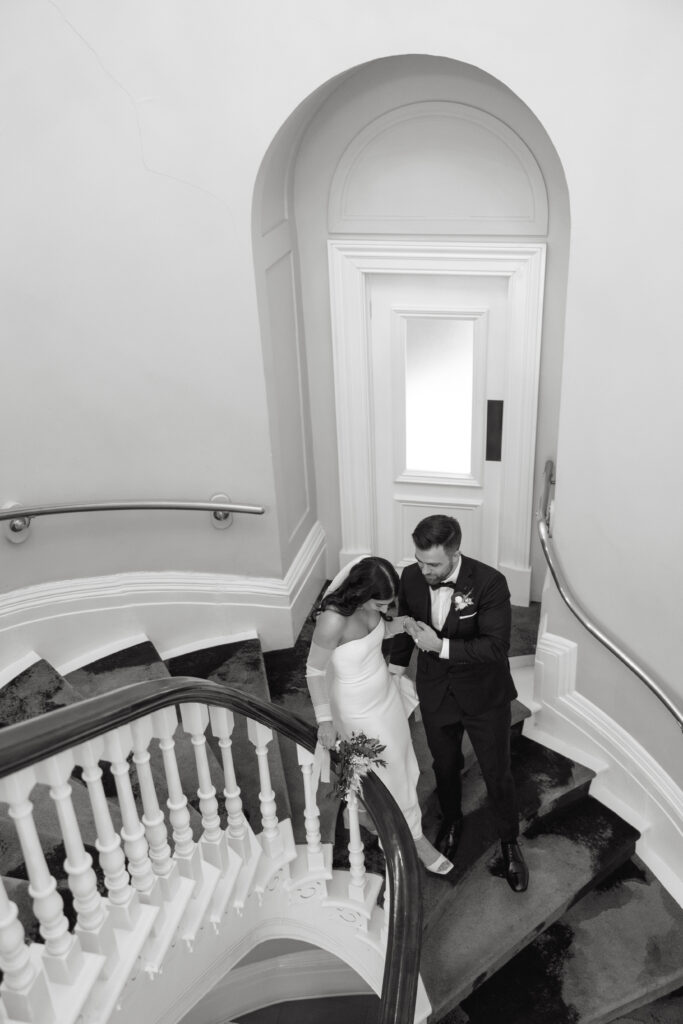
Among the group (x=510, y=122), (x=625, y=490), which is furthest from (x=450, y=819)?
(x=510, y=122)

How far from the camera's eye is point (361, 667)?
3584mm

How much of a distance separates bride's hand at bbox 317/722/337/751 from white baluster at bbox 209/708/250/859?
390 mm

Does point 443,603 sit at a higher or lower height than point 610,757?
higher

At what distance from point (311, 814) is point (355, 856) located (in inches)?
10.1

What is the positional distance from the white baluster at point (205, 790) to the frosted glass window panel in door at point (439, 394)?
2829 mm

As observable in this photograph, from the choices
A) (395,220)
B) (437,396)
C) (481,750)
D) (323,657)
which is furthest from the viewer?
(437,396)

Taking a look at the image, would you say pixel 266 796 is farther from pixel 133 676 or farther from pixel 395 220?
pixel 395 220

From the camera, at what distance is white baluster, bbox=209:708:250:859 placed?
2867 mm

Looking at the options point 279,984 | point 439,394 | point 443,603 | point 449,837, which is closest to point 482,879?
point 449,837

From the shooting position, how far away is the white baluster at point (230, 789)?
113 inches

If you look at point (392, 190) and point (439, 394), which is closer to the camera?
point (392, 190)

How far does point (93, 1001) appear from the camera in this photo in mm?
2377

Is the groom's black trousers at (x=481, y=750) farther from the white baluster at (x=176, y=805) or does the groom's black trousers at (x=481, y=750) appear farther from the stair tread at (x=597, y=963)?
the white baluster at (x=176, y=805)

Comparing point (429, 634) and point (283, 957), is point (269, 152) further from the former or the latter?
point (283, 957)
